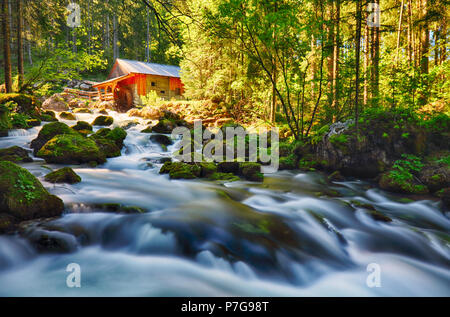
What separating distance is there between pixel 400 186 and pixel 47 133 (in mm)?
11613

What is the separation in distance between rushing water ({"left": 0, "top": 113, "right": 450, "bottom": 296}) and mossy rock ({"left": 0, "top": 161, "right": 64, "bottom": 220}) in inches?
9.6

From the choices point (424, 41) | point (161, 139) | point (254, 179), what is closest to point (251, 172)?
point (254, 179)

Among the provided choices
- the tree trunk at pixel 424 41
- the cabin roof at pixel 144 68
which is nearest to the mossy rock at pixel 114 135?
the tree trunk at pixel 424 41

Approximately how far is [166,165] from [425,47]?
44.6 feet

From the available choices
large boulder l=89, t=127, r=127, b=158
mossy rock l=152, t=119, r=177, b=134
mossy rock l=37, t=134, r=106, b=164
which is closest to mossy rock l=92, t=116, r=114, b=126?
mossy rock l=152, t=119, r=177, b=134

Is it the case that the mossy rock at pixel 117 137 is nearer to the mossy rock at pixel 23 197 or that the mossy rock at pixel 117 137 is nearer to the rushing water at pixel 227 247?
the rushing water at pixel 227 247

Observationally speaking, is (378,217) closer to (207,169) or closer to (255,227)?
(255,227)

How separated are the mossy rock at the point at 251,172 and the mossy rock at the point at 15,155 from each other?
6418 millimetres

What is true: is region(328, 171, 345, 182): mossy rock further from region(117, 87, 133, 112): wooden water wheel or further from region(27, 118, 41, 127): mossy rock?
region(117, 87, 133, 112): wooden water wheel

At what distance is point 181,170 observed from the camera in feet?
24.2

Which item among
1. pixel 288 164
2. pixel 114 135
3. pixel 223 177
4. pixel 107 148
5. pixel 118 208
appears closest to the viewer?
pixel 118 208

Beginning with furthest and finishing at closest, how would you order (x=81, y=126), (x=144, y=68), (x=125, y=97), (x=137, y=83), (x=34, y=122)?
(x=125, y=97) < (x=144, y=68) < (x=137, y=83) < (x=81, y=126) < (x=34, y=122)
